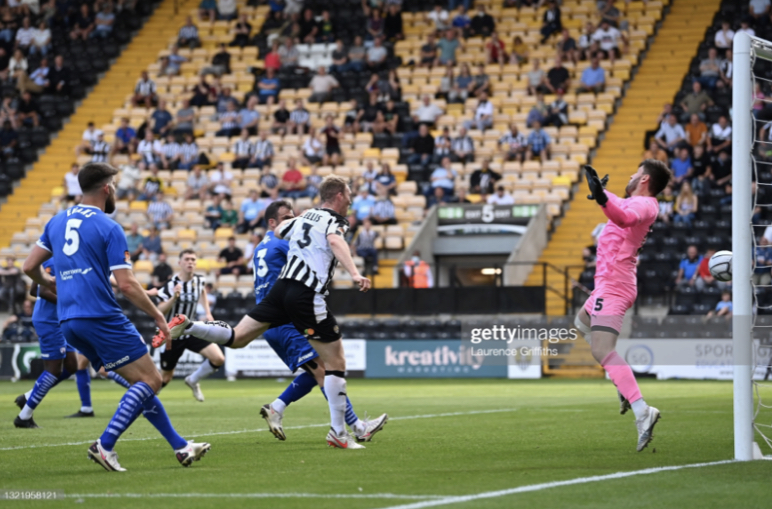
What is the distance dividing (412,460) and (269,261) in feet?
9.71

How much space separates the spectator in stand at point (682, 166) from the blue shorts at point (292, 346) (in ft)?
54.9

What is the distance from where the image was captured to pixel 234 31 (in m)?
36.4

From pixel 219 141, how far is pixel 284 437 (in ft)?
74.2

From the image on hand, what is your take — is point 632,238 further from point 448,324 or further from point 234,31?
point 234,31

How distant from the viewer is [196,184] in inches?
1200

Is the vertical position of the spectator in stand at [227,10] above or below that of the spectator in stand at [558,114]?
above

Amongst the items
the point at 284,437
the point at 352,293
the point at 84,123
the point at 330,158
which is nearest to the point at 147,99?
the point at 84,123

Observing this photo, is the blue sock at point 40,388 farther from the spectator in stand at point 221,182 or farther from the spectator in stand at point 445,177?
the spectator in stand at point 221,182

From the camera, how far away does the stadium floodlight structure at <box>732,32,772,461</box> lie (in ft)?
26.9

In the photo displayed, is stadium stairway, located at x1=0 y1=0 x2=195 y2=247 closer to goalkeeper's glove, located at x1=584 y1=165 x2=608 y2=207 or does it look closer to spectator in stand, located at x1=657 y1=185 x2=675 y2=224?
spectator in stand, located at x1=657 y1=185 x2=675 y2=224

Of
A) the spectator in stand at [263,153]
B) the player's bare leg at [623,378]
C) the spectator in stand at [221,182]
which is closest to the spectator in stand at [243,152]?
the spectator in stand at [263,153]

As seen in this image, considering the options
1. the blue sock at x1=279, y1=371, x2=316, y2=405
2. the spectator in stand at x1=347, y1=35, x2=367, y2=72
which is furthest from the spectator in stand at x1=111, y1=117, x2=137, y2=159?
the blue sock at x1=279, y1=371, x2=316, y2=405

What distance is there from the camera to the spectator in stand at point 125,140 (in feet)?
106

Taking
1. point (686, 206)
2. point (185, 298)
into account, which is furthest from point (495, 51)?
point (185, 298)
